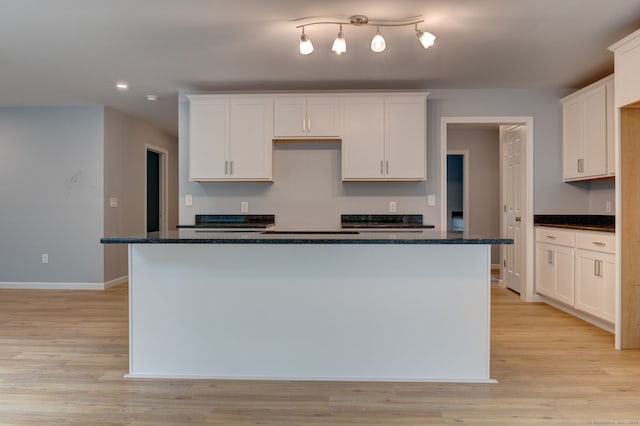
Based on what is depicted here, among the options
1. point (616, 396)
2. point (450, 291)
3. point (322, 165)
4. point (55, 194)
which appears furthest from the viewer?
point (55, 194)

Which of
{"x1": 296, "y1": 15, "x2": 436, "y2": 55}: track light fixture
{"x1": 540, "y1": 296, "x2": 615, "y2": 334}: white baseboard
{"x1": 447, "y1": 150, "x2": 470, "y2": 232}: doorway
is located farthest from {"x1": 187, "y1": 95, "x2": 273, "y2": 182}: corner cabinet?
{"x1": 447, "y1": 150, "x2": 470, "y2": 232}: doorway

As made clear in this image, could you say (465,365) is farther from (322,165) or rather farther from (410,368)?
(322,165)

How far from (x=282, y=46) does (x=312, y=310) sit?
208 centimetres

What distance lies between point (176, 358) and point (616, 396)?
247 centimetres

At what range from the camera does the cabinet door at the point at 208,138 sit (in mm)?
4473

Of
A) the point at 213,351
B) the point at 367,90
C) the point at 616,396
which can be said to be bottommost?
the point at 616,396

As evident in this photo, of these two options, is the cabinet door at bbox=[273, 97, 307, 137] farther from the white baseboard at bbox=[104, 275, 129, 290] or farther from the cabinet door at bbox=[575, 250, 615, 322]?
the white baseboard at bbox=[104, 275, 129, 290]

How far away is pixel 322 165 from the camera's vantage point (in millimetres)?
4773

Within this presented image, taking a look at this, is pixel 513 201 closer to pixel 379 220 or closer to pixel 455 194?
pixel 379 220

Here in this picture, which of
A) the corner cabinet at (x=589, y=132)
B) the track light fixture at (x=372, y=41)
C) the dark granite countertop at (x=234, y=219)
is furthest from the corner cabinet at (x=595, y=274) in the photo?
the dark granite countertop at (x=234, y=219)

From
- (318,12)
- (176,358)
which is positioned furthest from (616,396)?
(318,12)

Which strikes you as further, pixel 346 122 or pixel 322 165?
pixel 322 165

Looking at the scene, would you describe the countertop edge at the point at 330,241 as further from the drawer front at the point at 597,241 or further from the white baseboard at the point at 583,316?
the white baseboard at the point at 583,316

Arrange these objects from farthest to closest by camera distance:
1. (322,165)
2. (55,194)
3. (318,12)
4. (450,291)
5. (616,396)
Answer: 1. (55,194)
2. (322,165)
3. (318,12)
4. (450,291)
5. (616,396)
